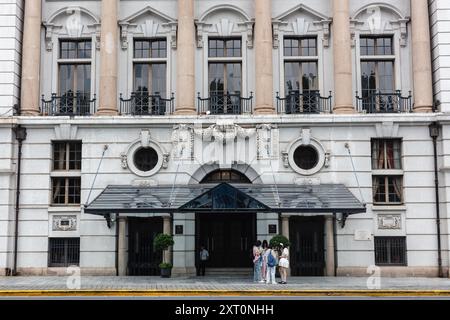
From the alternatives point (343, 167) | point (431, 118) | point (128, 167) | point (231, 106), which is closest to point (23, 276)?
point (128, 167)

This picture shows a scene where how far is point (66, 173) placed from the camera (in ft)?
105

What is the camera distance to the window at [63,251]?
31.3m

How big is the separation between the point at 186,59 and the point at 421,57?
12.0 meters

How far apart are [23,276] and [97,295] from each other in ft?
31.9

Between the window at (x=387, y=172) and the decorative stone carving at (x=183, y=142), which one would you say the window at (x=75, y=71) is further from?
the window at (x=387, y=172)

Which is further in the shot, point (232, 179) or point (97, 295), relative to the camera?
point (232, 179)

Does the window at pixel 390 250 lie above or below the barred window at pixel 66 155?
below

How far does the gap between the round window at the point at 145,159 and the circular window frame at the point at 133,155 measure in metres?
0.22

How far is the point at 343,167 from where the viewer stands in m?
31.3

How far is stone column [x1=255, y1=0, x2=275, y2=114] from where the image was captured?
31656 millimetres

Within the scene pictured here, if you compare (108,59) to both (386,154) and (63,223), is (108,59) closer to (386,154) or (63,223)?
(63,223)

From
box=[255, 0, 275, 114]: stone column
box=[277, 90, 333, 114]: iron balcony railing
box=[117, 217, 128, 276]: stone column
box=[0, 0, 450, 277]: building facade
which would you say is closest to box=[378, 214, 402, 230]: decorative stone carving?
box=[0, 0, 450, 277]: building facade

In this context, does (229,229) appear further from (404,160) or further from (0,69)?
(0,69)

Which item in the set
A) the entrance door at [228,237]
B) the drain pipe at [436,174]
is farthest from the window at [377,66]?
the entrance door at [228,237]
